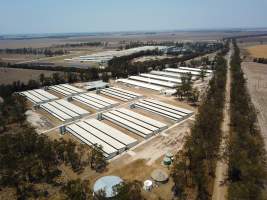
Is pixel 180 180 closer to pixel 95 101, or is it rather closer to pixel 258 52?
pixel 95 101

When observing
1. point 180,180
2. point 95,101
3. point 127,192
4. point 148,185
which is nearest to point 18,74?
point 95,101

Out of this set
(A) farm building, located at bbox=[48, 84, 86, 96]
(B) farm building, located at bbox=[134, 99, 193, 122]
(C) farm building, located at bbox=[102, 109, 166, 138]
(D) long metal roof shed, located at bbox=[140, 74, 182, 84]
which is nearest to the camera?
(C) farm building, located at bbox=[102, 109, 166, 138]

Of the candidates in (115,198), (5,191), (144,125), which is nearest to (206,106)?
(144,125)

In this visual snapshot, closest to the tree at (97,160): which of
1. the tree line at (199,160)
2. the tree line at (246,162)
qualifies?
the tree line at (199,160)

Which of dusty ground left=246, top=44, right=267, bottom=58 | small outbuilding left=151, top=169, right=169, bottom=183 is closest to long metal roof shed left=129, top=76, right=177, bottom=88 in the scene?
small outbuilding left=151, top=169, right=169, bottom=183

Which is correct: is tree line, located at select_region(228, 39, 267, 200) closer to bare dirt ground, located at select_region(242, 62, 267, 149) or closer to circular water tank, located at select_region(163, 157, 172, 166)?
bare dirt ground, located at select_region(242, 62, 267, 149)

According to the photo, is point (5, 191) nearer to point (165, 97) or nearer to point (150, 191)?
point (150, 191)

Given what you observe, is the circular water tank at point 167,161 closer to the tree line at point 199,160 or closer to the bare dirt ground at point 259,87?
the tree line at point 199,160
